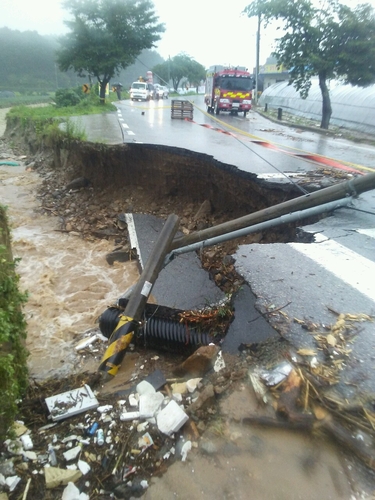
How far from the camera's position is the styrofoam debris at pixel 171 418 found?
241cm

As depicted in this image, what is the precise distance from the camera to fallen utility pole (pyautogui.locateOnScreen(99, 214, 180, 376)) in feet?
11.1

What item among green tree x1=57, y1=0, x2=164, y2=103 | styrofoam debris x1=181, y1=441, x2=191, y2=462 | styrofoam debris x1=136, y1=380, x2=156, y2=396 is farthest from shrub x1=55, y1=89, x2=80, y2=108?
styrofoam debris x1=181, y1=441, x2=191, y2=462

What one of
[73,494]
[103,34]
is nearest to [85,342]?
[73,494]

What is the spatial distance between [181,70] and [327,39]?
196ft

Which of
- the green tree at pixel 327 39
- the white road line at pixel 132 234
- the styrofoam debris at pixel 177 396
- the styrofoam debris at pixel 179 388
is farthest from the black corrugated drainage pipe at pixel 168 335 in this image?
the green tree at pixel 327 39

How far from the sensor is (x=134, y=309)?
3.56 m

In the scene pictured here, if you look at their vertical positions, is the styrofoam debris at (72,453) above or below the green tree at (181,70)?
below

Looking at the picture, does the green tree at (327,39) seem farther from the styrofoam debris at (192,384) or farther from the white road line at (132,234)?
the styrofoam debris at (192,384)

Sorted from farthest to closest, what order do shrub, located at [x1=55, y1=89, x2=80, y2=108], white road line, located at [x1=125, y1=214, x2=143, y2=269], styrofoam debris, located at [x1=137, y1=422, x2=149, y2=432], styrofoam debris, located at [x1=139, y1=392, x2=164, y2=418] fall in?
shrub, located at [x1=55, y1=89, x2=80, y2=108]
white road line, located at [x1=125, y1=214, x2=143, y2=269]
styrofoam debris, located at [x1=139, y1=392, x2=164, y2=418]
styrofoam debris, located at [x1=137, y1=422, x2=149, y2=432]

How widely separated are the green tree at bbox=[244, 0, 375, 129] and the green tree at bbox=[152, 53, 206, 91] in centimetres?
5544

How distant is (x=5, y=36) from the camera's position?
68.1 meters

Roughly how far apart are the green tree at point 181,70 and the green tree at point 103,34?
46.4 m

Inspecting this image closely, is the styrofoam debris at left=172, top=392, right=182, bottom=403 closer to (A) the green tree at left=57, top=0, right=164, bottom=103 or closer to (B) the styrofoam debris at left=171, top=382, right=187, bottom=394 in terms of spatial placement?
(B) the styrofoam debris at left=171, top=382, right=187, bottom=394

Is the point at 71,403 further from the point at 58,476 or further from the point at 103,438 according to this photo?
the point at 58,476
